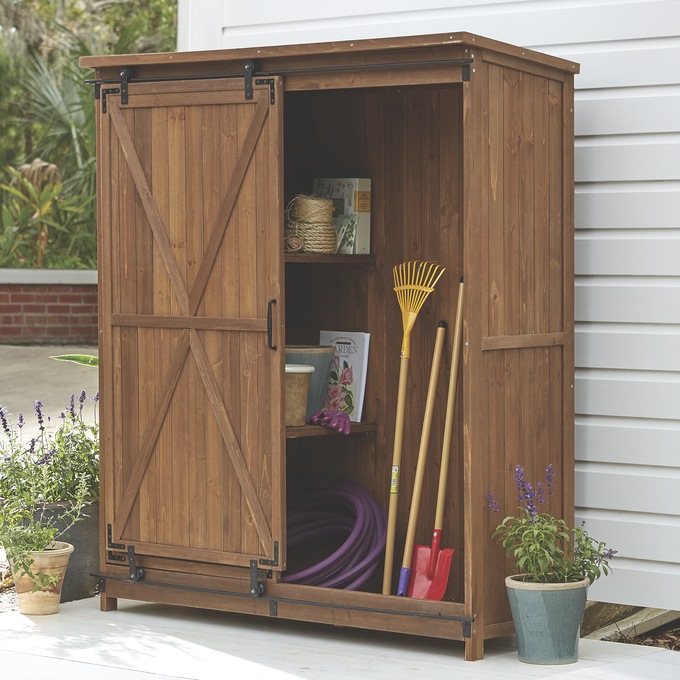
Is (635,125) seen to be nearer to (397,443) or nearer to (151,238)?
(397,443)

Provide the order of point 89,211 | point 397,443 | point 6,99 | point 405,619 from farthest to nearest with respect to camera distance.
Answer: point 6,99 → point 89,211 → point 397,443 → point 405,619

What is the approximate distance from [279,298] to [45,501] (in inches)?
56.1

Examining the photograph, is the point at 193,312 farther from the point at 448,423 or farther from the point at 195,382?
the point at 448,423

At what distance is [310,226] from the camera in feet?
16.0

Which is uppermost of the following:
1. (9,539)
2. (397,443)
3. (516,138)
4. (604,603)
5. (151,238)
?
(516,138)

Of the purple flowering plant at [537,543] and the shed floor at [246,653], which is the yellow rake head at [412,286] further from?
the shed floor at [246,653]

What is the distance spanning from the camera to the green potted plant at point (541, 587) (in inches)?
165

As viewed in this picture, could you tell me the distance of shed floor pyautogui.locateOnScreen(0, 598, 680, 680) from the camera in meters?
4.16

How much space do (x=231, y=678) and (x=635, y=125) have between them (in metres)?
2.46

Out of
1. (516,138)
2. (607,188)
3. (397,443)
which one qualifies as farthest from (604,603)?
(516,138)

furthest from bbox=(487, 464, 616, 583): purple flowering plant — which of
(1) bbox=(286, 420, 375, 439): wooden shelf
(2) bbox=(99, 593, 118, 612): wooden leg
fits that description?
(2) bbox=(99, 593, 118, 612): wooden leg

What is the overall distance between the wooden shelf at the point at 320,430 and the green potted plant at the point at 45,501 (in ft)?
2.93

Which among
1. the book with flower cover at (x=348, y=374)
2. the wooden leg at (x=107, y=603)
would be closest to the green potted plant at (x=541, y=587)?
the book with flower cover at (x=348, y=374)

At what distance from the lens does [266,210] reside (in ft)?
14.9
